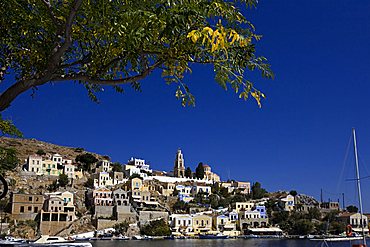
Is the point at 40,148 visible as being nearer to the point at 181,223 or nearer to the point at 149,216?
the point at 149,216

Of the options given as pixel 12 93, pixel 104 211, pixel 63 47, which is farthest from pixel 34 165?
pixel 63 47

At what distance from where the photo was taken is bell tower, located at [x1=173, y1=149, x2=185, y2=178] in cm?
11344

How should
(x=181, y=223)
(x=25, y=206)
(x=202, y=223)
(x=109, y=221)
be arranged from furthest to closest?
(x=202, y=223) < (x=181, y=223) < (x=109, y=221) < (x=25, y=206)

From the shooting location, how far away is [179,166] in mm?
114312

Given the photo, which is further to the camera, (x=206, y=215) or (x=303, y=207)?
(x=303, y=207)

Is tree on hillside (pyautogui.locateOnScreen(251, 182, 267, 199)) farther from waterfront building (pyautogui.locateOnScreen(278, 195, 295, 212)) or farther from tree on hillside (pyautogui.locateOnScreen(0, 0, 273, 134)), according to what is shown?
tree on hillside (pyautogui.locateOnScreen(0, 0, 273, 134))

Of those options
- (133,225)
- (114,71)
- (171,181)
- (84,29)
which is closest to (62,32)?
(84,29)

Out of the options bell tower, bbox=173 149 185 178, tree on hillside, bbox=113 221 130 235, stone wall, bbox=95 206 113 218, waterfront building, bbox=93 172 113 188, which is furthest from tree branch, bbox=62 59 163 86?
bell tower, bbox=173 149 185 178

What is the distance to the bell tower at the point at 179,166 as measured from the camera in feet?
372

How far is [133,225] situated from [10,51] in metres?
72.8

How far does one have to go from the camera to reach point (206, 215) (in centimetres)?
8419

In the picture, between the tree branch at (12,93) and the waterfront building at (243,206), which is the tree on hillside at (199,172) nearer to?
the waterfront building at (243,206)

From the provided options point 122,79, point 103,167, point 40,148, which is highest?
point 40,148

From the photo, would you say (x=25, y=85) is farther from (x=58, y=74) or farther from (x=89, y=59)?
(x=89, y=59)
